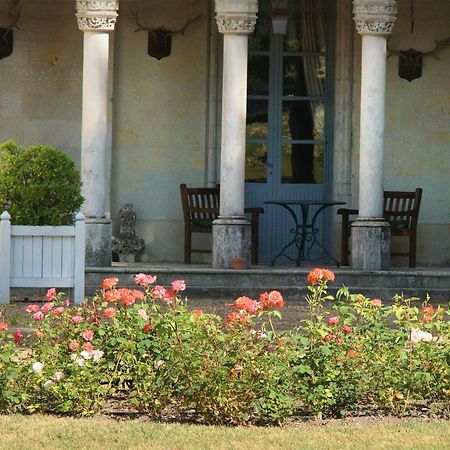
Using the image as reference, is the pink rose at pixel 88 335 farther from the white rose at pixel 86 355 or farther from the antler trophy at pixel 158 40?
the antler trophy at pixel 158 40

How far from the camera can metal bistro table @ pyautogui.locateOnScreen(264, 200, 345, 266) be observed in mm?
16180

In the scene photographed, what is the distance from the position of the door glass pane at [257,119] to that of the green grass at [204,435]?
9291 millimetres

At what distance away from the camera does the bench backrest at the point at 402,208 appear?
662 inches

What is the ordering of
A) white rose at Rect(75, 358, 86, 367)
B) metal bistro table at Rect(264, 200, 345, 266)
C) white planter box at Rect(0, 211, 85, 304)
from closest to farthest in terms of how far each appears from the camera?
white rose at Rect(75, 358, 86, 367) → white planter box at Rect(0, 211, 85, 304) → metal bistro table at Rect(264, 200, 345, 266)

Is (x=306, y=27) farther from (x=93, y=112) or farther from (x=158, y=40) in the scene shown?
(x=93, y=112)

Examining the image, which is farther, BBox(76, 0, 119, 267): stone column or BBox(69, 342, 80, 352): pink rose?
BBox(76, 0, 119, 267): stone column

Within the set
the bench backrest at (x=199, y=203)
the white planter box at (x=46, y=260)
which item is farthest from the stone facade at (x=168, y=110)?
the white planter box at (x=46, y=260)

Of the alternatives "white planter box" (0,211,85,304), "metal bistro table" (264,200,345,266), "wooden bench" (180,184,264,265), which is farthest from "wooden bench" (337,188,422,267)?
"white planter box" (0,211,85,304)

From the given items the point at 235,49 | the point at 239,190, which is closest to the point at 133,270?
the point at 239,190

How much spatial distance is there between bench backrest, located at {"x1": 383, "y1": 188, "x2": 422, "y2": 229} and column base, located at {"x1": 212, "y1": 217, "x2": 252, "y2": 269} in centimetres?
182

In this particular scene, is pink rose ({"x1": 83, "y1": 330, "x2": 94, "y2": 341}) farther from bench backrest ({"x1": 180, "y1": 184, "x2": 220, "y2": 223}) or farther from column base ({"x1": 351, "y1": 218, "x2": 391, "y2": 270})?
bench backrest ({"x1": 180, "y1": 184, "x2": 220, "y2": 223})

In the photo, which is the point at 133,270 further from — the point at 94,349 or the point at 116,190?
the point at 94,349

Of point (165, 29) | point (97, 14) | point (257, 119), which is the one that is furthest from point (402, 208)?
point (97, 14)

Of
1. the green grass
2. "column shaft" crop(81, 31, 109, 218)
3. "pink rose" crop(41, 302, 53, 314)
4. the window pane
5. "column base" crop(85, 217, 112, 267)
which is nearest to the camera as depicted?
the green grass
